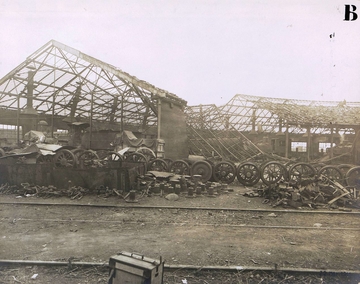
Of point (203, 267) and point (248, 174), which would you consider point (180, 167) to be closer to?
point (248, 174)

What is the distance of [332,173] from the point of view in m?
10.5

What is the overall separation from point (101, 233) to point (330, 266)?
164 inches

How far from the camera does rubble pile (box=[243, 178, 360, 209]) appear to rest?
26.8 ft

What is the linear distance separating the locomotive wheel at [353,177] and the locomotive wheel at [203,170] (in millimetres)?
5218

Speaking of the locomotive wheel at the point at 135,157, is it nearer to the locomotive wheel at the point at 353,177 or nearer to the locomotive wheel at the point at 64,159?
the locomotive wheel at the point at 64,159

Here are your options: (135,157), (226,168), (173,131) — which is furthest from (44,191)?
(173,131)

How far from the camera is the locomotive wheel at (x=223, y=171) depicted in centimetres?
1152

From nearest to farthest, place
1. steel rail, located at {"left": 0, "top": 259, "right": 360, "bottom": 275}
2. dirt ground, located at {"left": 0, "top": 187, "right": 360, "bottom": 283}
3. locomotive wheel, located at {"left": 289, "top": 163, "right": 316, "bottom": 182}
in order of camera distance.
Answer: steel rail, located at {"left": 0, "top": 259, "right": 360, "bottom": 275}, dirt ground, located at {"left": 0, "top": 187, "right": 360, "bottom": 283}, locomotive wheel, located at {"left": 289, "top": 163, "right": 316, "bottom": 182}

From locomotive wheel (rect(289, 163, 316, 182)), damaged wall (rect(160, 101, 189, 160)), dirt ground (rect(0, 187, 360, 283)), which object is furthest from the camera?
damaged wall (rect(160, 101, 189, 160))

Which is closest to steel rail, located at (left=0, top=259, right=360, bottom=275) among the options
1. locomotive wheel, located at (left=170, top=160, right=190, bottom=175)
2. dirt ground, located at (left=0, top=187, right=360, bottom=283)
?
dirt ground, located at (left=0, top=187, right=360, bottom=283)

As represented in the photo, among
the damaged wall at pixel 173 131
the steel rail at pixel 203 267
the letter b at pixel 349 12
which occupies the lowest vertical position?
the steel rail at pixel 203 267

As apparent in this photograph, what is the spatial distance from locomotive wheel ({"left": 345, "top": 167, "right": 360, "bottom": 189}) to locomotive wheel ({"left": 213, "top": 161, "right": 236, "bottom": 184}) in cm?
433

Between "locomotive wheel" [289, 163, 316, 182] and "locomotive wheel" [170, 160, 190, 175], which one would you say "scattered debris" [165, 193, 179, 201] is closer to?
"locomotive wheel" [170, 160, 190, 175]

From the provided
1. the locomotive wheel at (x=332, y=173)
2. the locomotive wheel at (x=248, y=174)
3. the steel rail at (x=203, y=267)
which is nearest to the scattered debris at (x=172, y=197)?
the locomotive wheel at (x=248, y=174)
